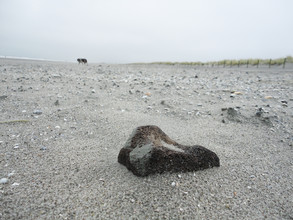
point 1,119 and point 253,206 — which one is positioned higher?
point 1,119

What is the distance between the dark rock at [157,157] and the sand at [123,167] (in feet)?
0.21

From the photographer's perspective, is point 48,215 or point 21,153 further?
point 21,153

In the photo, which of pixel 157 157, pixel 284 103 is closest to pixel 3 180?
pixel 157 157

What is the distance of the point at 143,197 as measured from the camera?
1462 millimetres

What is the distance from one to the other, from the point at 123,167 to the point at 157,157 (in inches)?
15.5

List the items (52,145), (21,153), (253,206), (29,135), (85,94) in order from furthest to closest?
(85,94) → (29,135) → (52,145) → (21,153) → (253,206)

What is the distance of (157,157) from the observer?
1.61 meters

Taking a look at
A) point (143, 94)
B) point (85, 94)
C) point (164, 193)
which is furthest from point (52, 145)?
point (143, 94)

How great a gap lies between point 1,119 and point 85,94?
1.78m

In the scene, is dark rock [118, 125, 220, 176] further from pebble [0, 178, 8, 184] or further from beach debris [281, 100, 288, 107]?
beach debris [281, 100, 288, 107]

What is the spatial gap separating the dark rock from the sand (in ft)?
0.21

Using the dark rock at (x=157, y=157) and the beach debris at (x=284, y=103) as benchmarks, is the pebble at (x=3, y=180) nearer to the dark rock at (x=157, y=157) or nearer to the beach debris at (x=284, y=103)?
the dark rock at (x=157, y=157)

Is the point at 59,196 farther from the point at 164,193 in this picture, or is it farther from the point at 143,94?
the point at 143,94

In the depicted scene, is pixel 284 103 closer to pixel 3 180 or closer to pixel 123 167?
pixel 123 167
